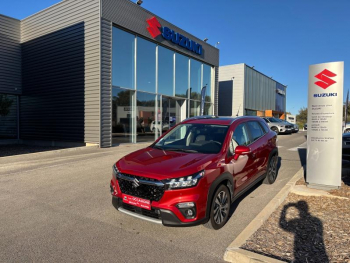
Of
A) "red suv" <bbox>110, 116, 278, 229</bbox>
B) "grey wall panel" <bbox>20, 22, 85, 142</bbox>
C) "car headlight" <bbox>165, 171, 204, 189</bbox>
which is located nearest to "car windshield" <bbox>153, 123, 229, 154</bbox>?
"red suv" <bbox>110, 116, 278, 229</bbox>

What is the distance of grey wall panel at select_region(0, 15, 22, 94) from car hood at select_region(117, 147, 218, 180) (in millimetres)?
15105

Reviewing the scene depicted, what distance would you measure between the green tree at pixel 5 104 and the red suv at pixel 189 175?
1516 centimetres

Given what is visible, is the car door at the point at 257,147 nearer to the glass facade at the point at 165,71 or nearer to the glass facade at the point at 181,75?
the glass facade at the point at 165,71

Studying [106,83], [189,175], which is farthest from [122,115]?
[189,175]

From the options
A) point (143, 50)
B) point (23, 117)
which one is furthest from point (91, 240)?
point (23, 117)

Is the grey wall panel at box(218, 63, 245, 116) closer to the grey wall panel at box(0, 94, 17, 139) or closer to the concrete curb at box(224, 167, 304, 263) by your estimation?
the grey wall panel at box(0, 94, 17, 139)

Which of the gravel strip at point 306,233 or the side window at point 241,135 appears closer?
the gravel strip at point 306,233

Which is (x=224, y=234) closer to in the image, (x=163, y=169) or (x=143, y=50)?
(x=163, y=169)

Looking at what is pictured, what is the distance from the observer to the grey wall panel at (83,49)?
12352 mm

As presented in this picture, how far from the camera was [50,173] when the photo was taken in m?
7.29

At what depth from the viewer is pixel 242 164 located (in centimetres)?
442

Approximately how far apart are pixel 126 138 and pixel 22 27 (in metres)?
9.81

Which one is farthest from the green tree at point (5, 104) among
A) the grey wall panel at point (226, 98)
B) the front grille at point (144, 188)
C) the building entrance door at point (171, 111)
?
the grey wall panel at point (226, 98)

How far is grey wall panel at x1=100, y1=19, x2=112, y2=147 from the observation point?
12.4 m
